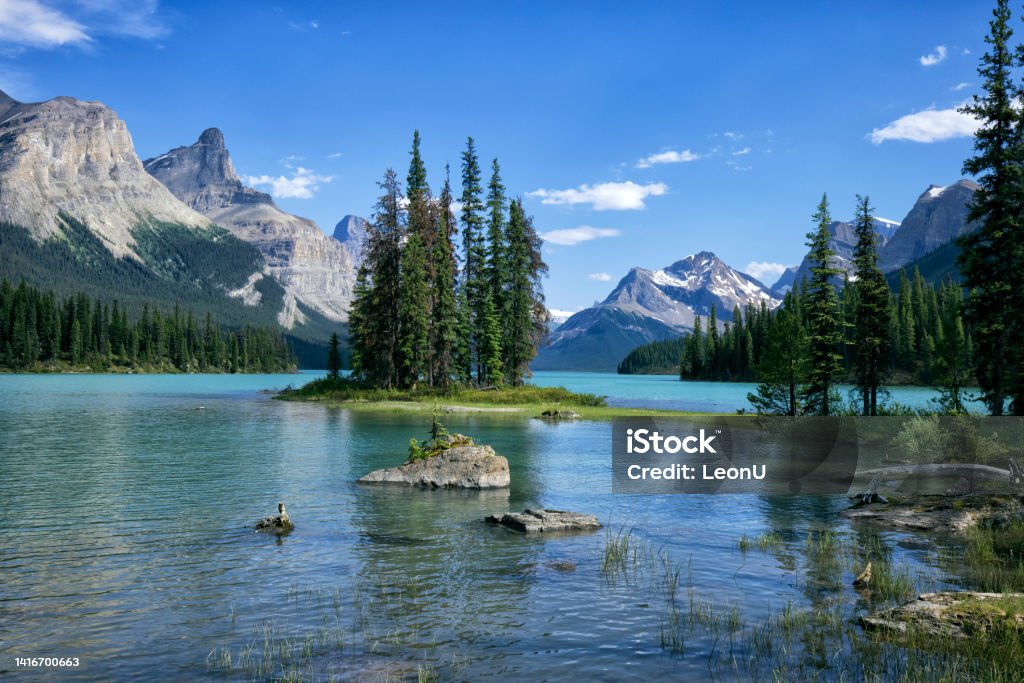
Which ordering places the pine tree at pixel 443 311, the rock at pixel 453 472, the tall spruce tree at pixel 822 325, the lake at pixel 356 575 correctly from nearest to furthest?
the lake at pixel 356 575 → the rock at pixel 453 472 → the tall spruce tree at pixel 822 325 → the pine tree at pixel 443 311

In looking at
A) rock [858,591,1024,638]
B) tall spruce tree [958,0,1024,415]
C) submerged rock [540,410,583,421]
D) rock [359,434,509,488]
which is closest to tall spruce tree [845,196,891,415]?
tall spruce tree [958,0,1024,415]

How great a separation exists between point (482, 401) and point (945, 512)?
2094 inches

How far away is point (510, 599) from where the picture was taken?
14062mm

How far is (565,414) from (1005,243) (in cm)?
3644

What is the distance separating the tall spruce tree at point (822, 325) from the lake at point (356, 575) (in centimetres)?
2795

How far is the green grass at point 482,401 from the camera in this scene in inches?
2633

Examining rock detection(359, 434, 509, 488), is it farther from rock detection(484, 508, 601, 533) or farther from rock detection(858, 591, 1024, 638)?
rock detection(858, 591, 1024, 638)

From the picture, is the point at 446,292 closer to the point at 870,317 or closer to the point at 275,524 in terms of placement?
the point at 870,317

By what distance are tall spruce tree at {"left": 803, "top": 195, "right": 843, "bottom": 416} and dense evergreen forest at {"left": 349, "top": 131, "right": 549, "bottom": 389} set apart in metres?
36.3

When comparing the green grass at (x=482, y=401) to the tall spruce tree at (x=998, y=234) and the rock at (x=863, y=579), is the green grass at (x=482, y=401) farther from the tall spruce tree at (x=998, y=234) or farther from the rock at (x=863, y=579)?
the rock at (x=863, y=579)

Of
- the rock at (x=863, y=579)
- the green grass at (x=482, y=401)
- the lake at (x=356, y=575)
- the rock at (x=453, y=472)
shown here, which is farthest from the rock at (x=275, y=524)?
the green grass at (x=482, y=401)

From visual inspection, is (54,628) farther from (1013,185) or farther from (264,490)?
(1013,185)

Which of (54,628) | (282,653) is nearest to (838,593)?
(282,653)

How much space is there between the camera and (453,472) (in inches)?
1130
